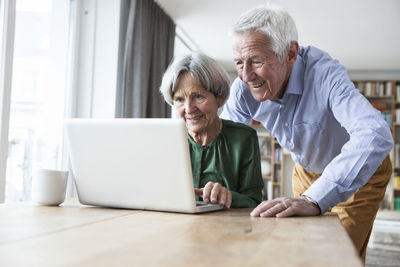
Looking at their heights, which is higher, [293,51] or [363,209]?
[293,51]

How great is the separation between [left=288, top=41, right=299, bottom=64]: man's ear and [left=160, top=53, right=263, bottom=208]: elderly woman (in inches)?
10.0

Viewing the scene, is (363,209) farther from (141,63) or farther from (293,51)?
(141,63)

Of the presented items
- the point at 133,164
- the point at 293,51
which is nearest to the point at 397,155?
the point at 293,51

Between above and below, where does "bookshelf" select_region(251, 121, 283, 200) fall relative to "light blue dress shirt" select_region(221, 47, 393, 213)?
below

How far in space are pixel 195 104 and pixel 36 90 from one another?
1932 mm

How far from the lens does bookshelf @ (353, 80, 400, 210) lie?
697 centimetres

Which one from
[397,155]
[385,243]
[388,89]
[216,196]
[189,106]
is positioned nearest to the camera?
[216,196]

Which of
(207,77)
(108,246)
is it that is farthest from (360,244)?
(108,246)

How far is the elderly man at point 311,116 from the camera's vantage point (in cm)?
121

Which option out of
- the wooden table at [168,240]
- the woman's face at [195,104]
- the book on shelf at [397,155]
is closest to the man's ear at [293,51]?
the woman's face at [195,104]

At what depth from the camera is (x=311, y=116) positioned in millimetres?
1683

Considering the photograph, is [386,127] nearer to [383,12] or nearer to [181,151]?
[181,151]

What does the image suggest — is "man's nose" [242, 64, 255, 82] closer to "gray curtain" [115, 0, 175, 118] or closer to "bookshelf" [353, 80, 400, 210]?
"gray curtain" [115, 0, 175, 118]

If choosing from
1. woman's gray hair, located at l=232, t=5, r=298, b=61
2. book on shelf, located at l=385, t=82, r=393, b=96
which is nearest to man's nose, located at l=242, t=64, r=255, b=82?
woman's gray hair, located at l=232, t=5, r=298, b=61
